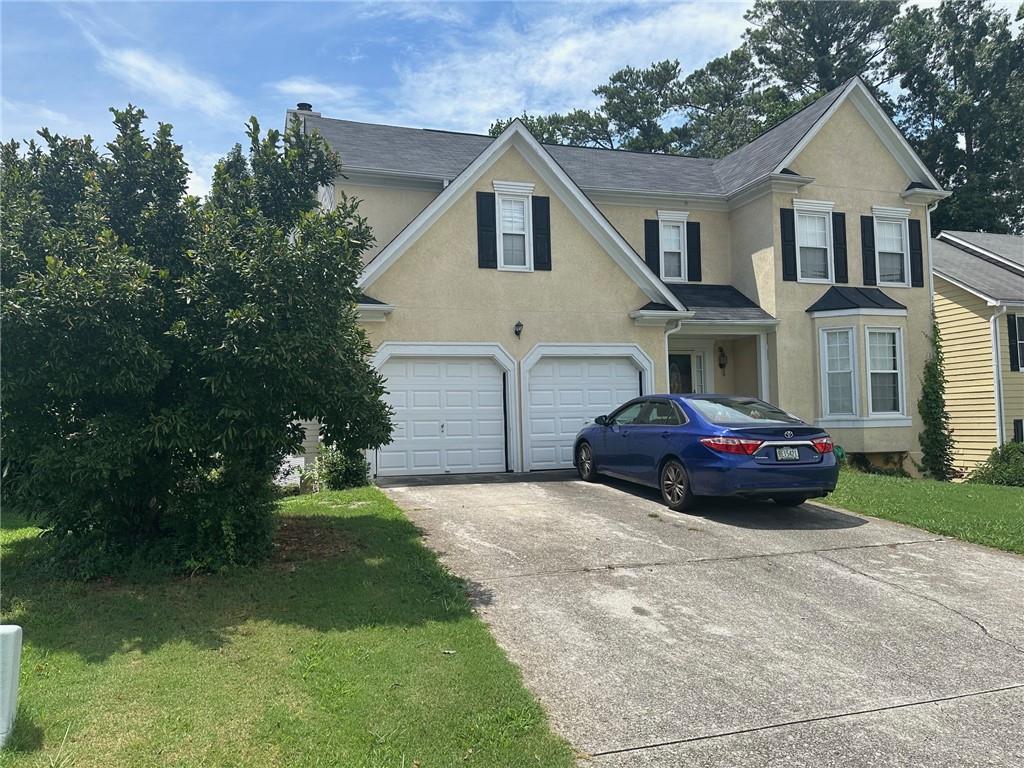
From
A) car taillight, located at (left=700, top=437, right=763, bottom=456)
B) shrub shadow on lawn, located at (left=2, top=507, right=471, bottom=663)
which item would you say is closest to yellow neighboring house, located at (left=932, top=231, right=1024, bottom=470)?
car taillight, located at (left=700, top=437, right=763, bottom=456)

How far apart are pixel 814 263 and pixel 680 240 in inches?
122

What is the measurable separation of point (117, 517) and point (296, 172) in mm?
4023

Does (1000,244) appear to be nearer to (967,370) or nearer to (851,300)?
(967,370)

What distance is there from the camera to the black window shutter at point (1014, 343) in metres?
18.7

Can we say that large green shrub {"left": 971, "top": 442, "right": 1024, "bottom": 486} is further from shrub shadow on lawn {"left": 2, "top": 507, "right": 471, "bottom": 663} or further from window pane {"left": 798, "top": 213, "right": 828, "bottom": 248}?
shrub shadow on lawn {"left": 2, "top": 507, "right": 471, "bottom": 663}

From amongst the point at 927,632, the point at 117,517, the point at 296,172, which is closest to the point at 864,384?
the point at 927,632

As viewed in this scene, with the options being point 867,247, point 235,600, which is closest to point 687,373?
point 867,247

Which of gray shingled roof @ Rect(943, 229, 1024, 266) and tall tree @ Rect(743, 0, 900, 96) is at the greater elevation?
tall tree @ Rect(743, 0, 900, 96)

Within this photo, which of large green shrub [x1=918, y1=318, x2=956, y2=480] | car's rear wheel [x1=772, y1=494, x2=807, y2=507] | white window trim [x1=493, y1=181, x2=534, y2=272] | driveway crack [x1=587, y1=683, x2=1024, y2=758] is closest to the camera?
driveway crack [x1=587, y1=683, x2=1024, y2=758]

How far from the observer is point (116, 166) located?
7152 mm

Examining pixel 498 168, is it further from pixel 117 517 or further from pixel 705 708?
pixel 705 708

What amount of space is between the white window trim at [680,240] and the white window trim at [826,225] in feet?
8.18

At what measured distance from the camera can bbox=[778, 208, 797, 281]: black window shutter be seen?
16641mm

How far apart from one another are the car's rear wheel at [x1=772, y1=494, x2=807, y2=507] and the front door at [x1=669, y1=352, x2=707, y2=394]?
807cm
